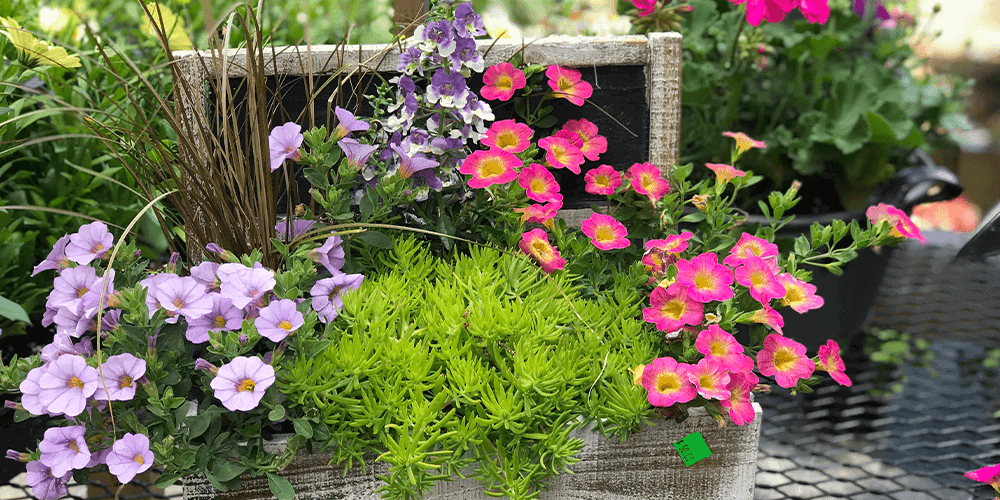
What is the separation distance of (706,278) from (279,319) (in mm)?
447

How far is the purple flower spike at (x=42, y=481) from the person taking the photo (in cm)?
71

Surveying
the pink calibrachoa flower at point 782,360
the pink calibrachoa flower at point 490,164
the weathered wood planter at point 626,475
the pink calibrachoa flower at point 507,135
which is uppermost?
the pink calibrachoa flower at point 507,135

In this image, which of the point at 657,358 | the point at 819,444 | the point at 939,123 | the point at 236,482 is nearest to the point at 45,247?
the point at 236,482

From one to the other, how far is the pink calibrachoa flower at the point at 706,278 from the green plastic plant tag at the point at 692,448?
0.15m

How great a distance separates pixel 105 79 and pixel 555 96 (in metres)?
0.85

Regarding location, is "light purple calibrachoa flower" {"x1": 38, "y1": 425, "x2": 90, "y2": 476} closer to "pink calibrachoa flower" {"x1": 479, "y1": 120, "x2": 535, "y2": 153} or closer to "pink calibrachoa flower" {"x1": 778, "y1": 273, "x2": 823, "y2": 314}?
"pink calibrachoa flower" {"x1": 479, "y1": 120, "x2": 535, "y2": 153}

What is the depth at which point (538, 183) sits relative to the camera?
3.08ft

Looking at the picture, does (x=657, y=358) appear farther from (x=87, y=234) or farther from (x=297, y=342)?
(x=87, y=234)

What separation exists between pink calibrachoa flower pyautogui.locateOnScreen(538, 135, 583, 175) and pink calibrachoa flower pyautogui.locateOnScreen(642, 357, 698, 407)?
0.30m

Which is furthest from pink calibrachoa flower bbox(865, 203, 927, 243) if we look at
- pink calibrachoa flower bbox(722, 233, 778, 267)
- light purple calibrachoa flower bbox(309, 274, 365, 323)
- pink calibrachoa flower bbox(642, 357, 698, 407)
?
light purple calibrachoa flower bbox(309, 274, 365, 323)

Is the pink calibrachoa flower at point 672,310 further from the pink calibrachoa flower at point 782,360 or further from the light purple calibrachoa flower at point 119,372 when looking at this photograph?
the light purple calibrachoa flower at point 119,372

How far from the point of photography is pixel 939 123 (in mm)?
1653

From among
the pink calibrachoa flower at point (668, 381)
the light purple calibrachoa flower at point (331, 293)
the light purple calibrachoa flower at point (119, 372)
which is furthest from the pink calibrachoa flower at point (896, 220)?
the light purple calibrachoa flower at point (119, 372)

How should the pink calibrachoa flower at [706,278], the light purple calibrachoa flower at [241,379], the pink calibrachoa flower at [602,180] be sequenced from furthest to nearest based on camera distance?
the pink calibrachoa flower at [602,180], the pink calibrachoa flower at [706,278], the light purple calibrachoa flower at [241,379]
